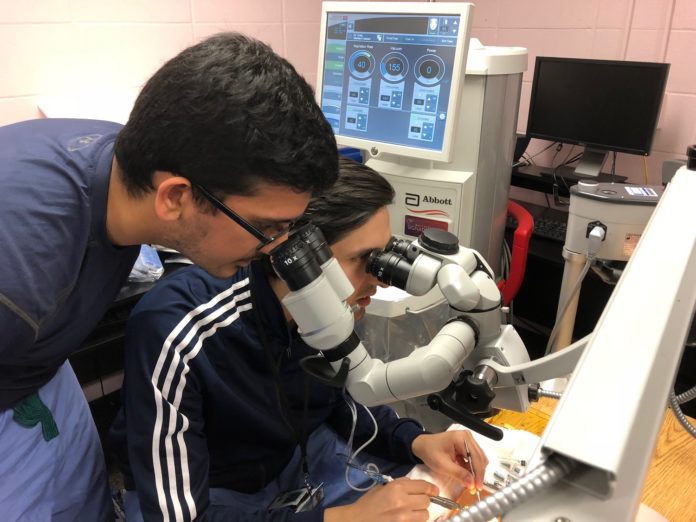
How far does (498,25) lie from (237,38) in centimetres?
215

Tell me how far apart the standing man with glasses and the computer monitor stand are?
1689 mm

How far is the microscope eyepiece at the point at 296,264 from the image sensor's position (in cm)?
73

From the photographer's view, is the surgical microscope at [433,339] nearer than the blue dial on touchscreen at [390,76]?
Yes

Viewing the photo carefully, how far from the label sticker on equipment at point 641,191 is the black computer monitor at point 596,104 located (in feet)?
3.39

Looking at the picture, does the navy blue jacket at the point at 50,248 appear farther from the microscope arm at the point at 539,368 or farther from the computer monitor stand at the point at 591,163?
the computer monitor stand at the point at 591,163

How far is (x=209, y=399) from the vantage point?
39.2 inches

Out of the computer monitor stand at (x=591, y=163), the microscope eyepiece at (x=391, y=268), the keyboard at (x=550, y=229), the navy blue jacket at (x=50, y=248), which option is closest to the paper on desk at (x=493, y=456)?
the microscope eyepiece at (x=391, y=268)

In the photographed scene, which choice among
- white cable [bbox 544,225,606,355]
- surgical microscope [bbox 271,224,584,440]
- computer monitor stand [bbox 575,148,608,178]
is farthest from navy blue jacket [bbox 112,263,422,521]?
computer monitor stand [bbox 575,148,608,178]

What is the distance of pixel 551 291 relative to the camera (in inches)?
91.3

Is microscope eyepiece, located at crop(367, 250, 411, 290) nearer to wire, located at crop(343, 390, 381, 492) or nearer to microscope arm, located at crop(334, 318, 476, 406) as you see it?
microscope arm, located at crop(334, 318, 476, 406)

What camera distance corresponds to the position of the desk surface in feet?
3.04

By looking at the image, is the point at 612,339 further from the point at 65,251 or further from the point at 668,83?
the point at 668,83

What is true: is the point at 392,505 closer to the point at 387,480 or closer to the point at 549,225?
the point at 387,480

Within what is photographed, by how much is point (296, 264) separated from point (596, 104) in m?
1.90
